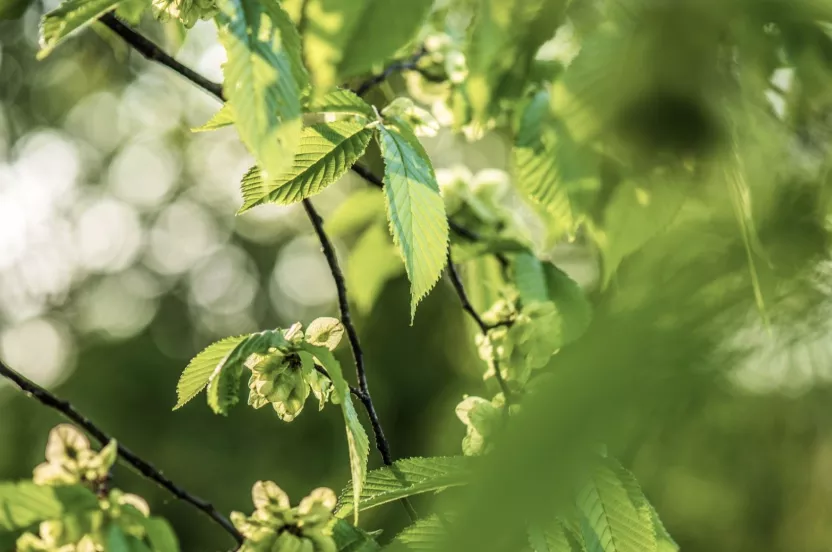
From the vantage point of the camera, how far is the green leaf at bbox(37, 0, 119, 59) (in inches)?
22.0

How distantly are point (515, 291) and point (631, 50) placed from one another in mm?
806

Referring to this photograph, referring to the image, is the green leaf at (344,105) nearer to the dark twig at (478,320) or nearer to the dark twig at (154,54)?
the dark twig at (154,54)

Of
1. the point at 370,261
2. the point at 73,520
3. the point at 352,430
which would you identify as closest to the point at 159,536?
the point at 73,520

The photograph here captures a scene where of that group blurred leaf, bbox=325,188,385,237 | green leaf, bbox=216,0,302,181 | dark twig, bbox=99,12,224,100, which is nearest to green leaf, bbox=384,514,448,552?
green leaf, bbox=216,0,302,181

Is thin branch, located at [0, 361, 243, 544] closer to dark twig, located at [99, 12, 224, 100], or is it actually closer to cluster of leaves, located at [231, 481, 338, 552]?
cluster of leaves, located at [231, 481, 338, 552]

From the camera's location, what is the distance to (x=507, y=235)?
1293 mm

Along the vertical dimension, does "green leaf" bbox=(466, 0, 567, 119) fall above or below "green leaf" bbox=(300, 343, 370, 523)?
above

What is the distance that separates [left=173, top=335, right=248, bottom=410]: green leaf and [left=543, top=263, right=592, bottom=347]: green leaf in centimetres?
50

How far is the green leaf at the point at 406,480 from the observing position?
0.67m

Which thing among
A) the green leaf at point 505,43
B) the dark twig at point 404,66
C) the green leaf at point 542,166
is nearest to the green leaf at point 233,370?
the green leaf at point 505,43

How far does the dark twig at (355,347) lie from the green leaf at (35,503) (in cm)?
27

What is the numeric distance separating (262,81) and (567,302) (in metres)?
0.73

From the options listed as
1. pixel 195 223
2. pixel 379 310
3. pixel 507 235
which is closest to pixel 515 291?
pixel 507 235

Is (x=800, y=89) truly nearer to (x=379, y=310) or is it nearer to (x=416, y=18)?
(x=416, y=18)
